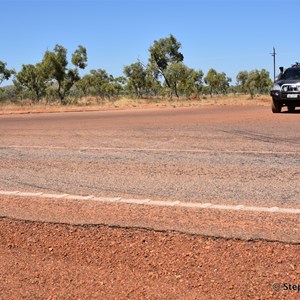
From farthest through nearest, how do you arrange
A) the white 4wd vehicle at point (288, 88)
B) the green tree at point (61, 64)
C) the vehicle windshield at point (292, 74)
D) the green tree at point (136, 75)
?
the green tree at point (136, 75) < the green tree at point (61, 64) < the vehicle windshield at point (292, 74) < the white 4wd vehicle at point (288, 88)

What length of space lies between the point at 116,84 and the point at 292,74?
255ft

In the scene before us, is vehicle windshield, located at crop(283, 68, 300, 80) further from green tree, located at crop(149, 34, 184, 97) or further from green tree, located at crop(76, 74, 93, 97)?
green tree, located at crop(76, 74, 93, 97)

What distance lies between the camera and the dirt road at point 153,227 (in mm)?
3348

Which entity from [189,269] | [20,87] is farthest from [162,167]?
[20,87]

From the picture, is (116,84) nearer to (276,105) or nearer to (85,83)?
(85,83)

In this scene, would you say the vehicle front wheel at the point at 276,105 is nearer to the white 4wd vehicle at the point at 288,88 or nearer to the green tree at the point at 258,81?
the white 4wd vehicle at the point at 288,88

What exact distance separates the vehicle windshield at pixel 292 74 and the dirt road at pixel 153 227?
1167 centimetres

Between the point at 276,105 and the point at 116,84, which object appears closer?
the point at 276,105

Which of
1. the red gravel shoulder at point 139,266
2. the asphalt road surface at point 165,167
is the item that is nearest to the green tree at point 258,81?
the asphalt road surface at point 165,167

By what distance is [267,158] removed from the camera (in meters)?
8.27

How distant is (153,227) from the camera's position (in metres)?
4.44

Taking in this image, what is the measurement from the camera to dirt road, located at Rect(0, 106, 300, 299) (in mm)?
3348

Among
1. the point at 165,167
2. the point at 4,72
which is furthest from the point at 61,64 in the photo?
the point at 165,167

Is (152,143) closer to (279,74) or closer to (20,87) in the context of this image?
(279,74)
